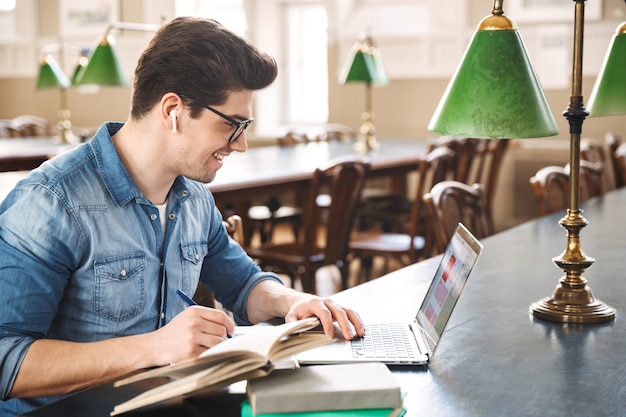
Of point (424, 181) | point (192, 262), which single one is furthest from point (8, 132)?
point (192, 262)

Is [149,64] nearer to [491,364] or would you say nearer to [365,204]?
[491,364]

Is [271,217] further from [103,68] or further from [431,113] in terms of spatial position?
[431,113]

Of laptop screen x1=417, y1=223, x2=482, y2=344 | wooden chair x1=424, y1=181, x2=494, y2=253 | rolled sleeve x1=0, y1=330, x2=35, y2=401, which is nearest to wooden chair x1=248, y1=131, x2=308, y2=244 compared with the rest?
wooden chair x1=424, y1=181, x2=494, y2=253

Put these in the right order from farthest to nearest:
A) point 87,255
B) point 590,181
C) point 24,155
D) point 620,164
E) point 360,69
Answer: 1. point 360,69
2. point 24,155
3. point 620,164
4. point 590,181
5. point 87,255

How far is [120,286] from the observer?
163cm

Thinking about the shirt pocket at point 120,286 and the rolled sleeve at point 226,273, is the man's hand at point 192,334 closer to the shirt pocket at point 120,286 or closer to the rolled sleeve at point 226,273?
the shirt pocket at point 120,286

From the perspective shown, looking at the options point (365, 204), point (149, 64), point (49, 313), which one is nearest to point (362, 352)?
point (49, 313)

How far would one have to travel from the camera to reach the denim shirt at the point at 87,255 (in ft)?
4.88

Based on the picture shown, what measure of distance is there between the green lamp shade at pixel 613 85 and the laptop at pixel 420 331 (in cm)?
57

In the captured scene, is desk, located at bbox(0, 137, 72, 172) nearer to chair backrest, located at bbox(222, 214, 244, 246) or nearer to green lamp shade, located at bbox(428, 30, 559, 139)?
chair backrest, located at bbox(222, 214, 244, 246)

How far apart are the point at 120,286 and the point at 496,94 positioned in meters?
0.75

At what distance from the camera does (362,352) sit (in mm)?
1544

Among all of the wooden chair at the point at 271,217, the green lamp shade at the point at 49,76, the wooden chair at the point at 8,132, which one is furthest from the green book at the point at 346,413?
the wooden chair at the point at 8,132

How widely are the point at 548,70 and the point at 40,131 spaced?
5.36 m
